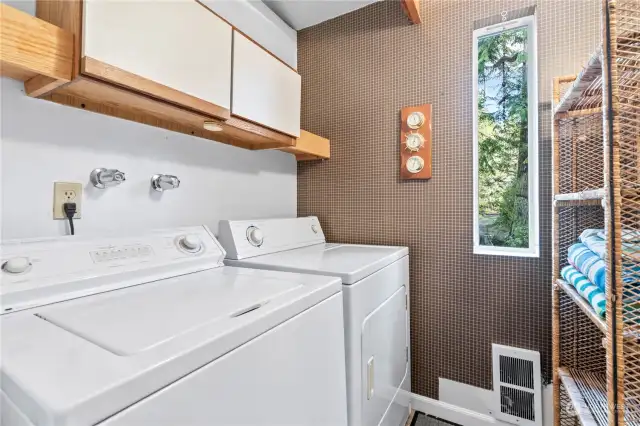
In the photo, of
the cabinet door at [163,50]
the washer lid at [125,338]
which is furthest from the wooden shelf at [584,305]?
the cabinet door at [163,50]

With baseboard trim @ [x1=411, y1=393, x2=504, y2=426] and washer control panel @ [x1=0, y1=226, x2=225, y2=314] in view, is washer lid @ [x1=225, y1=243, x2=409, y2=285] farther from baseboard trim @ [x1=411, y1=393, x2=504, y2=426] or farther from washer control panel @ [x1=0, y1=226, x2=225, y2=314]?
baseboard trim @ [x1=411, y1=393, x2=504, y2=426]

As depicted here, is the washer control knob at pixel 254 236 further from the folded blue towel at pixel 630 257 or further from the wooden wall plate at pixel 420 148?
the folded blue towel at pixel 630 257

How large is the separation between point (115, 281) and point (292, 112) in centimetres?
122

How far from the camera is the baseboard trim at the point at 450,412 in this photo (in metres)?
1.75

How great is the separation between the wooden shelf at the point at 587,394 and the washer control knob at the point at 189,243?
5.14ft

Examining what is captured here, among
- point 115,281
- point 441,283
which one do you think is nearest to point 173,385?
point 115,281

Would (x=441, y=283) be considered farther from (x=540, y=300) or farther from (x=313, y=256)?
(x=313, y=256)

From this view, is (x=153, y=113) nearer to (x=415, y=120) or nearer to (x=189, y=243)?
(x=189, y=243)

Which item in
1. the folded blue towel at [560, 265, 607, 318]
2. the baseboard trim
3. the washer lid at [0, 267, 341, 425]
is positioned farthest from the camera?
the baseboard trim

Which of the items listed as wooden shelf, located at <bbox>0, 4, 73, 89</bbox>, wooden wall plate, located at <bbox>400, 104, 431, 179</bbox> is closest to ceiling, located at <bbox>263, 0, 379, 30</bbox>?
wooden wall plate, located at <bbox>400, 104, 431, 179</bbox>

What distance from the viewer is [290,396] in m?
0.80

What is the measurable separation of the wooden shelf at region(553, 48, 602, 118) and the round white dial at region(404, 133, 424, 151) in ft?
2.20

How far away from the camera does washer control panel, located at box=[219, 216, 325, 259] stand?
4.79ft

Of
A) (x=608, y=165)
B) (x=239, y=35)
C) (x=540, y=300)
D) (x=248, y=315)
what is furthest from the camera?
(x=540, y=300)
